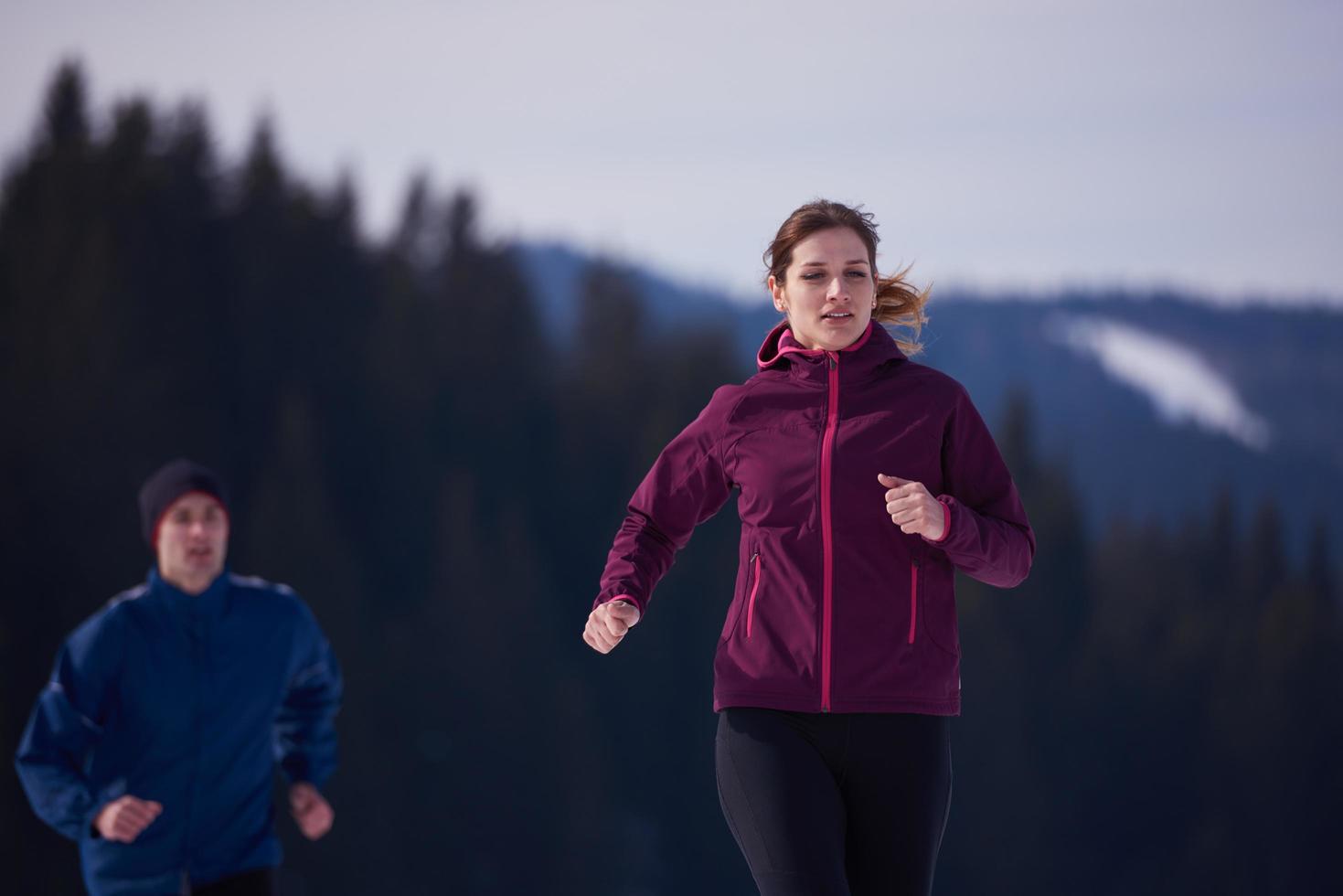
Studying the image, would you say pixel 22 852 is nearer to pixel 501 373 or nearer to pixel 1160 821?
pixel 501 373

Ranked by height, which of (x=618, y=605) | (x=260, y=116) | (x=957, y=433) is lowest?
(x=618, y=605)

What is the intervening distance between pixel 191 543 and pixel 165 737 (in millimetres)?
521

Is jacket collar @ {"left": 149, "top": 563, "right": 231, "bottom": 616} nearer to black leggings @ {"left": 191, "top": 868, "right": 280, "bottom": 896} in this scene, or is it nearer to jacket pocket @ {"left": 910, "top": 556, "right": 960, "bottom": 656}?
black leggings @ {"left": 191, "top": 868, "right": 280, "bottom": 896}

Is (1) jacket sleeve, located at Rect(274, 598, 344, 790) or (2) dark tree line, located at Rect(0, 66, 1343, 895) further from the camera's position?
(2) dark tree line, located at Rect(0, 66, 1343, 895)

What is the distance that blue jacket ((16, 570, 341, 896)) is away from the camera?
12.9 feet

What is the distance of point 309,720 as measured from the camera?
4.30 metres

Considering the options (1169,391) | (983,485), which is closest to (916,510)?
(983,485)

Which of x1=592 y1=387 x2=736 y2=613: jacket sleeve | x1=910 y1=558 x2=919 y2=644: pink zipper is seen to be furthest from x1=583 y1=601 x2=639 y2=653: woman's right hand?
x1=910 y1=558 x2=919 y2=644: pink zipper

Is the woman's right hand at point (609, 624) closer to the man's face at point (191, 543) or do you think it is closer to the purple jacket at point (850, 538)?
→ the purple jacket at point (850, 538)

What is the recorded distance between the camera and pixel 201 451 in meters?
37.2

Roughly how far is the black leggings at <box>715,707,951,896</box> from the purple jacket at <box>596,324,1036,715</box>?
41 mm

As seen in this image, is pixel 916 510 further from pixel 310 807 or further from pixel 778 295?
pixel 310 807

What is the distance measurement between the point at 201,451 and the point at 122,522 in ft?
18.6

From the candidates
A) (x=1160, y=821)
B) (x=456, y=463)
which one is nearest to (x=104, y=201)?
(x=456, y=463)
